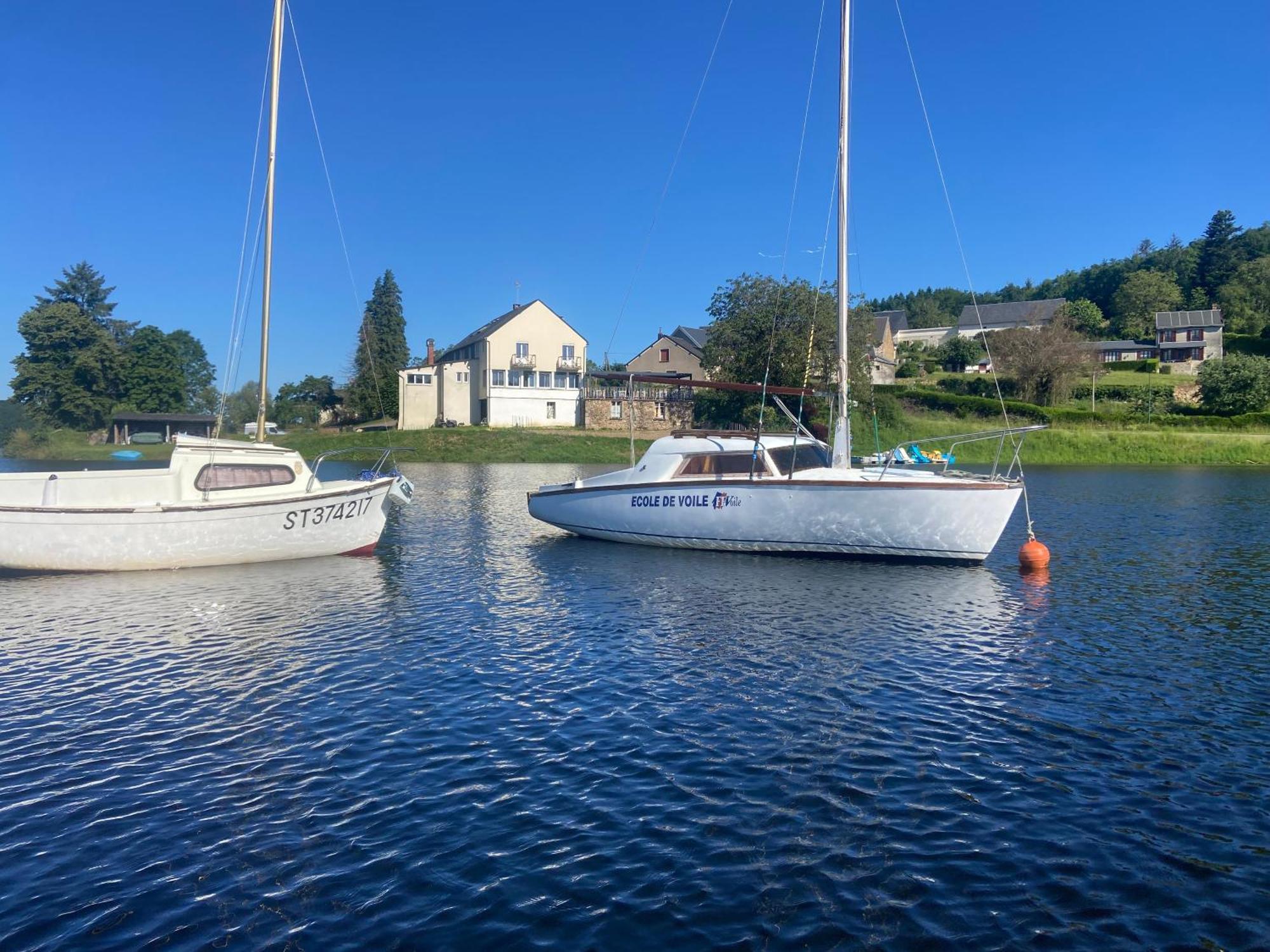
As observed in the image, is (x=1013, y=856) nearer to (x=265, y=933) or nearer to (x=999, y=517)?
(x=265, y=933)

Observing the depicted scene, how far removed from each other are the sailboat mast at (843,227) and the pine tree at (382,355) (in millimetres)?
79886

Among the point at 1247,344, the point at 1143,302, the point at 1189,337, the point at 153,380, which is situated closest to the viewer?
the point at 153,380

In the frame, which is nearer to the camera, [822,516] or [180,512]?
[180,512]

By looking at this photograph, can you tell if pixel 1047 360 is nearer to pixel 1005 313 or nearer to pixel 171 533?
pixel 1005 313

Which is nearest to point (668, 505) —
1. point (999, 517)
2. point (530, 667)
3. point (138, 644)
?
point (999, 517)

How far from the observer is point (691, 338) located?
10044 centimetres

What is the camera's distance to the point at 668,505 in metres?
24.6

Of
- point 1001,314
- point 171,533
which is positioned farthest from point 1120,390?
point 171,533

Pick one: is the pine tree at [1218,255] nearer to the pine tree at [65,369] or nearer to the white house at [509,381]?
the white house at [509,381]

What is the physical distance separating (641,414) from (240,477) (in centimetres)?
6732

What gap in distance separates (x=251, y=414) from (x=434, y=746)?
145 metres

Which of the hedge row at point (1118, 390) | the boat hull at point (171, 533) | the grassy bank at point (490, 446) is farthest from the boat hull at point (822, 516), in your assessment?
Result: the hedge row at point (1118, 390)

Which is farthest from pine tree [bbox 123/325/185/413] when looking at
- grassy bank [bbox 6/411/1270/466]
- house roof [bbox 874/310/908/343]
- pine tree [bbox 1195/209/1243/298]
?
pine tree [bbox 1195/209/1243/298]

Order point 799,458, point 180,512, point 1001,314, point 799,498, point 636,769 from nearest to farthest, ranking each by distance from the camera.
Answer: point 636,769 → point 180,512 → point 799,498 → point 799,458 → point 1001,314
